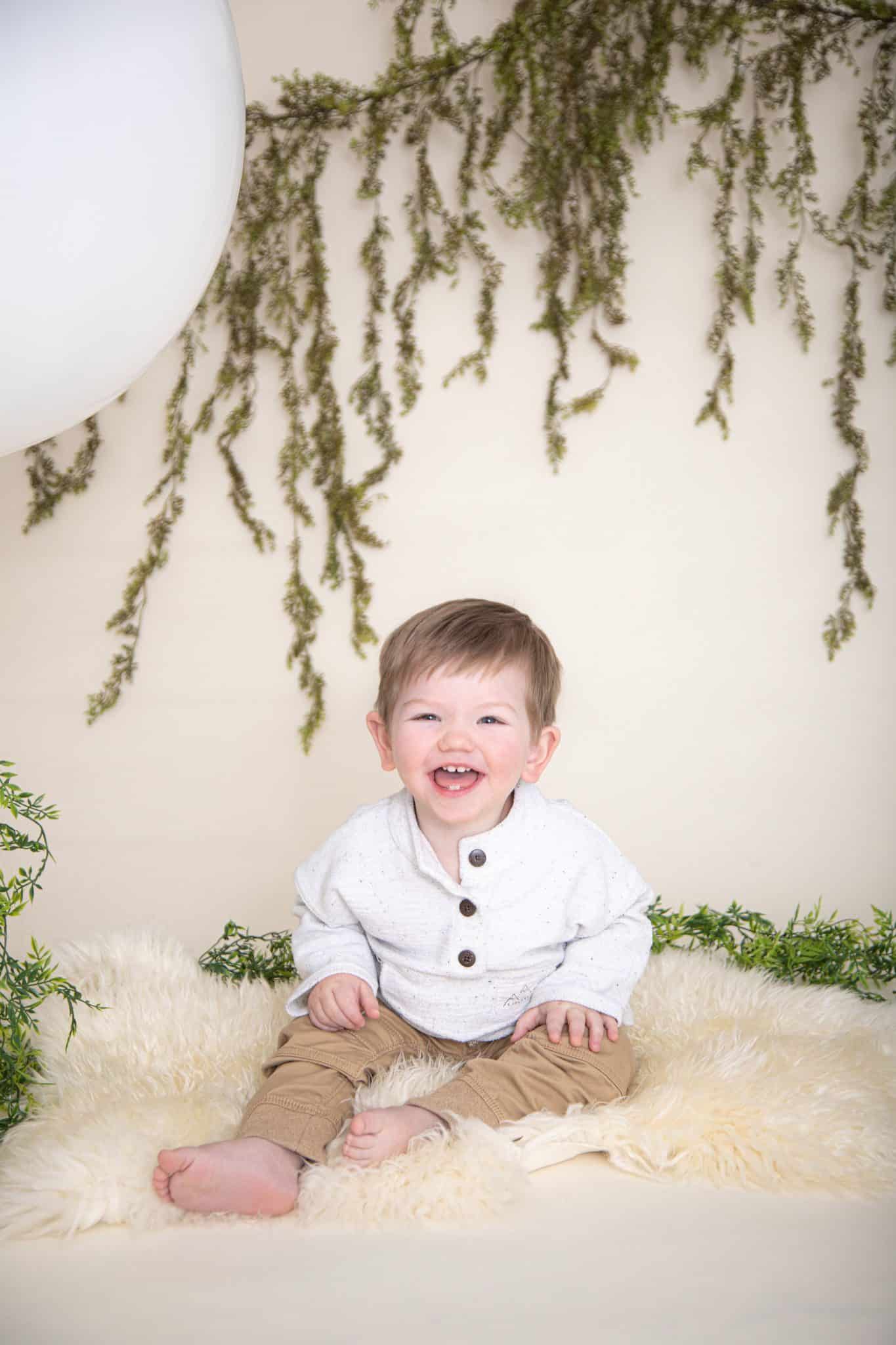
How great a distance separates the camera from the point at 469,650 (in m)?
1.40

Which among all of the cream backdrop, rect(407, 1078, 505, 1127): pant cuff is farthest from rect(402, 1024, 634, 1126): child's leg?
the cream backdrop

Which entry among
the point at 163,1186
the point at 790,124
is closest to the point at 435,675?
the point at 163,1186

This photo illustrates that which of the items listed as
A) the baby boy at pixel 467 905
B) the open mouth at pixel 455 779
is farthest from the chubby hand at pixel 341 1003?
the open mouth at pixel 455 779

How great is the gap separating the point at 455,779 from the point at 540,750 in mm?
158

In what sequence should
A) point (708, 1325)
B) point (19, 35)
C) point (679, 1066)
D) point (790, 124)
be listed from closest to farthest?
point (708, 1325) → point (19, 35) → point (679, 1066) → point (790, 124)

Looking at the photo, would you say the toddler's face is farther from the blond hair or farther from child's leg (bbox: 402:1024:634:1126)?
child's leg (bbox: 402:1024:634:1126)

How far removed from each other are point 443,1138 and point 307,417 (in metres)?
1.54

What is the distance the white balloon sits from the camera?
3.58ft

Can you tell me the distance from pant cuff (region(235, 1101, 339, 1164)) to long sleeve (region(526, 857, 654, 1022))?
1.00 ft

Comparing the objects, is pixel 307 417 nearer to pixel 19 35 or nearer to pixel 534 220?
pixel 534 220

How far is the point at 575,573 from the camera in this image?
2311mm

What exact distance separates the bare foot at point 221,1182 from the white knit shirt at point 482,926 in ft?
1.04

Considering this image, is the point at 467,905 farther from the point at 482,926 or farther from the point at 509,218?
the point at 509,218

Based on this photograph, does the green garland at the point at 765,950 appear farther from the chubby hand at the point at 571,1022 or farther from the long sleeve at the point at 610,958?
the chubby hand at the point at 571,1022
